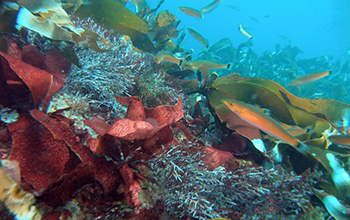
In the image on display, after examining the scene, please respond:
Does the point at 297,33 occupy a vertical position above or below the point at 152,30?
above

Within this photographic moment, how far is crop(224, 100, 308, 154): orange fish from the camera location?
1.85m

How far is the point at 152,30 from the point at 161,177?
10.2 ft

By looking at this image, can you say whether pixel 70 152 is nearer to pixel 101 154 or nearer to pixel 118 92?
pixel 101 154

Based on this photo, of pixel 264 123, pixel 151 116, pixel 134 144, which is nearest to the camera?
pixel 134 144

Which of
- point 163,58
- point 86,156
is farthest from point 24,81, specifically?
point 163,58


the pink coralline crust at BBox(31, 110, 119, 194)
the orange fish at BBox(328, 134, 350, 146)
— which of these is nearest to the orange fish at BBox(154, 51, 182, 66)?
the pink coralline crust at BBox(31, 110, 119, 194)

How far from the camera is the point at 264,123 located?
1883mm

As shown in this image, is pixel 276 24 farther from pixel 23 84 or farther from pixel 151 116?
pixel 23 84

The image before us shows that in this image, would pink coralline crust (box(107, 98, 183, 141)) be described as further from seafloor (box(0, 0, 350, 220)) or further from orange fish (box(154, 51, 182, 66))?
orange fish (box(154, 51, 182, 66))

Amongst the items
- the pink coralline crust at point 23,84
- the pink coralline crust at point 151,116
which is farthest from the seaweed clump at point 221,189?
the pink coralline crust at point 23,84

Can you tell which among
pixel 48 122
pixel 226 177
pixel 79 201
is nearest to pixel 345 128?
pixel 226 177

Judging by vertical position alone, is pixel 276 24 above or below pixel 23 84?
above

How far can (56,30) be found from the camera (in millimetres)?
1663

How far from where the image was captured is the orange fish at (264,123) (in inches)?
72.7
